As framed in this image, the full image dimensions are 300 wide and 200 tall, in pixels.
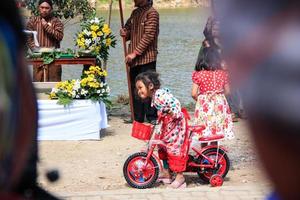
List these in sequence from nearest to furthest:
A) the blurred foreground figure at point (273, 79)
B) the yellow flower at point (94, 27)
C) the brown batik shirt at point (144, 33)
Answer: the blurred foreground figure at point (273, 79) → the brown batik shirt at point (144, 33) → the yellow flower at point (94, 27)

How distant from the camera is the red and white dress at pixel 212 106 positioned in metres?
6.18

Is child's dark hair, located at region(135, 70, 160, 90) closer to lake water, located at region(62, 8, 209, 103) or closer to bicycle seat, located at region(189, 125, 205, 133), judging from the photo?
bicycle seat, located at region(189, 125, 205, 133)

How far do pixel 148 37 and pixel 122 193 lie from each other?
3091 millimetres

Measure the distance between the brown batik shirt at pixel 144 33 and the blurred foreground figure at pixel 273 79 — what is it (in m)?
7.54

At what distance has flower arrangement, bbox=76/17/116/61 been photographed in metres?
8.19

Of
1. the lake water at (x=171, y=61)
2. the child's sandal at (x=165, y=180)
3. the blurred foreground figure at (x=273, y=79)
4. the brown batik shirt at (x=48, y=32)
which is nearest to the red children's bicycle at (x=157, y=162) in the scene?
the child's sandal at (x=165, y=180)

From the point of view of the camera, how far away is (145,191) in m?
5.44

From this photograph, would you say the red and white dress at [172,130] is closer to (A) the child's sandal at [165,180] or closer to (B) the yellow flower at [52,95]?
(A) the child's sandal at [165,180]

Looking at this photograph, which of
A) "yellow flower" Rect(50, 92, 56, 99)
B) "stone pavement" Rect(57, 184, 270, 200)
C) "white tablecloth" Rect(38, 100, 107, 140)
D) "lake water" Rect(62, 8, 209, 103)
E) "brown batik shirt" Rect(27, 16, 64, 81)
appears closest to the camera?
"stone pavement" Rect(57, 184, 270, 200)

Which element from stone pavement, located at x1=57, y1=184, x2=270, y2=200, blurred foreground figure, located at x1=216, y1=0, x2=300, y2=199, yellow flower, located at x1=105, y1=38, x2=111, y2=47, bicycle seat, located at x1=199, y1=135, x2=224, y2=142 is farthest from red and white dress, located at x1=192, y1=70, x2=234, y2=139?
blurred foreground figure, located at x1=216, y1=0, x2=300, y2=199

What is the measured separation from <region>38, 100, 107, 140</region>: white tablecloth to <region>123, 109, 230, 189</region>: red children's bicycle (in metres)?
1.76

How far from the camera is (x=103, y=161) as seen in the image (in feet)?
21.7

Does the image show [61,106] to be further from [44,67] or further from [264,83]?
[264,83]

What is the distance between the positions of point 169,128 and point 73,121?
214 cm
